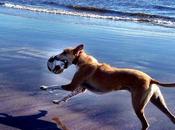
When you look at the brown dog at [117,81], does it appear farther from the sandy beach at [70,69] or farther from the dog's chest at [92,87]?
the sandy beach at [70,69]

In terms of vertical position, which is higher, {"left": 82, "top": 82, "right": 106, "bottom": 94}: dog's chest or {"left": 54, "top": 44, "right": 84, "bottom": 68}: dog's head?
{"left": 54, "top": 44, "right": 84, "bottom": 68}: dog's head

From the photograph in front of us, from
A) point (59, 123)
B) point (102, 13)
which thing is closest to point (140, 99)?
point (59, 123)

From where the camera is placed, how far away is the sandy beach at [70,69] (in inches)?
287

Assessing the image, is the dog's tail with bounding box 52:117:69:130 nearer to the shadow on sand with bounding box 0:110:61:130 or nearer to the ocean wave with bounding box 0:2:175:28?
the shadow on sand with bounding box 0:110:61:130

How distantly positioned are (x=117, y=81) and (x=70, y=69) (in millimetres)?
3036

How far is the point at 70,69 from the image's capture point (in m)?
10.0

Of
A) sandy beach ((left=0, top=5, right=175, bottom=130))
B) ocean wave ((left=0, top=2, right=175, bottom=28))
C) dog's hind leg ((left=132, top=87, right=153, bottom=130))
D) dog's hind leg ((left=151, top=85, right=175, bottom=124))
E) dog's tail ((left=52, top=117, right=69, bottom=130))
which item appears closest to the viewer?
dog's hind leg ((left=132, top=87, right=153, bottom=130))

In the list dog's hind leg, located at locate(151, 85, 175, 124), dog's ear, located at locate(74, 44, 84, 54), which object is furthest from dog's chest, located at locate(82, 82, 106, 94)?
dog's hind leg, located at locate(151, 85, 175, 124)

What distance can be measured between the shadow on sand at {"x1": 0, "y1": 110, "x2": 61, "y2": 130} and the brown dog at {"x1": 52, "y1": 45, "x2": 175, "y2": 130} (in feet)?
2.23

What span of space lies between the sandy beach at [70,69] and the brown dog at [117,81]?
418 millimetres

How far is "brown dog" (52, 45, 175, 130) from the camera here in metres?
6.89

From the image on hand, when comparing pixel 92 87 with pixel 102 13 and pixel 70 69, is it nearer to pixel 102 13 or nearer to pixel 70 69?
pixel 70 69

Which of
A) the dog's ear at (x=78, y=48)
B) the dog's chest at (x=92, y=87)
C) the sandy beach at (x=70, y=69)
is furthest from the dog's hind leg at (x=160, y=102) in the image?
the dog's ear at (x=78, y=48)

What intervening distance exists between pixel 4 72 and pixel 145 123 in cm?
356
